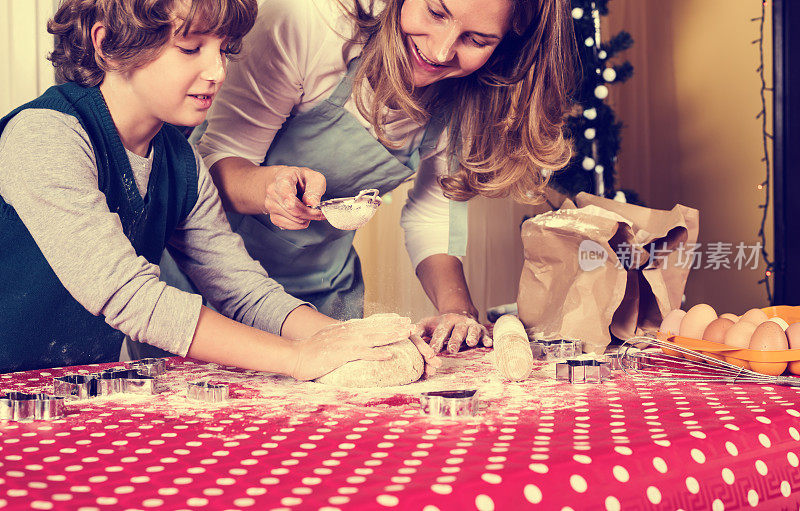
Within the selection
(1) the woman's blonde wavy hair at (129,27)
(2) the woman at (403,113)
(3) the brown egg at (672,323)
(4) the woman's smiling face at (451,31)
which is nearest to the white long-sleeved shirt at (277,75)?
(2) the woman at (403,113)

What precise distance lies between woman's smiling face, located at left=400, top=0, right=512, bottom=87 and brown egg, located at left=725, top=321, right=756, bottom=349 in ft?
2.07

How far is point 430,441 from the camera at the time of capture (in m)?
0.60

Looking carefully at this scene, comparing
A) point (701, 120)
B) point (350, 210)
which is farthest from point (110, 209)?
point (701, 120)

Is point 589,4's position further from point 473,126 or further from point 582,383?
point 582,383

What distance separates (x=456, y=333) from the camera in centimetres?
120

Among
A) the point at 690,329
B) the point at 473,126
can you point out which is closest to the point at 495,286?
the point at 473,126

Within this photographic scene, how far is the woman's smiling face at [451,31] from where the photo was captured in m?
1.23

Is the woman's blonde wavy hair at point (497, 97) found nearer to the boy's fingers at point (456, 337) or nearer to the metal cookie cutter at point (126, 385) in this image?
the boy's fingers at point (456, 337)

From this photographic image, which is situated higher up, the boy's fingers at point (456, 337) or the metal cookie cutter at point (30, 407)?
the boy's fingers at point (456, 337)

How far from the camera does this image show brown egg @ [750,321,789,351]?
90 centimetres

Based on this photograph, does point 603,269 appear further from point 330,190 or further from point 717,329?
point 330,190

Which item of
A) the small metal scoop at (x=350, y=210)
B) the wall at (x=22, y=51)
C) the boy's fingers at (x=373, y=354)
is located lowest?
the boy's fingers at (x=373, y=354)

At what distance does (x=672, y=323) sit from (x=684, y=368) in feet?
0.41

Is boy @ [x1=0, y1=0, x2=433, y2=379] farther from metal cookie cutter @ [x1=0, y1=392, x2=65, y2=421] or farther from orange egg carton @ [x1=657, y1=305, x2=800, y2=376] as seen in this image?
orange egg carton @ [x1=657, y1=305, x2=800, y2=376]
